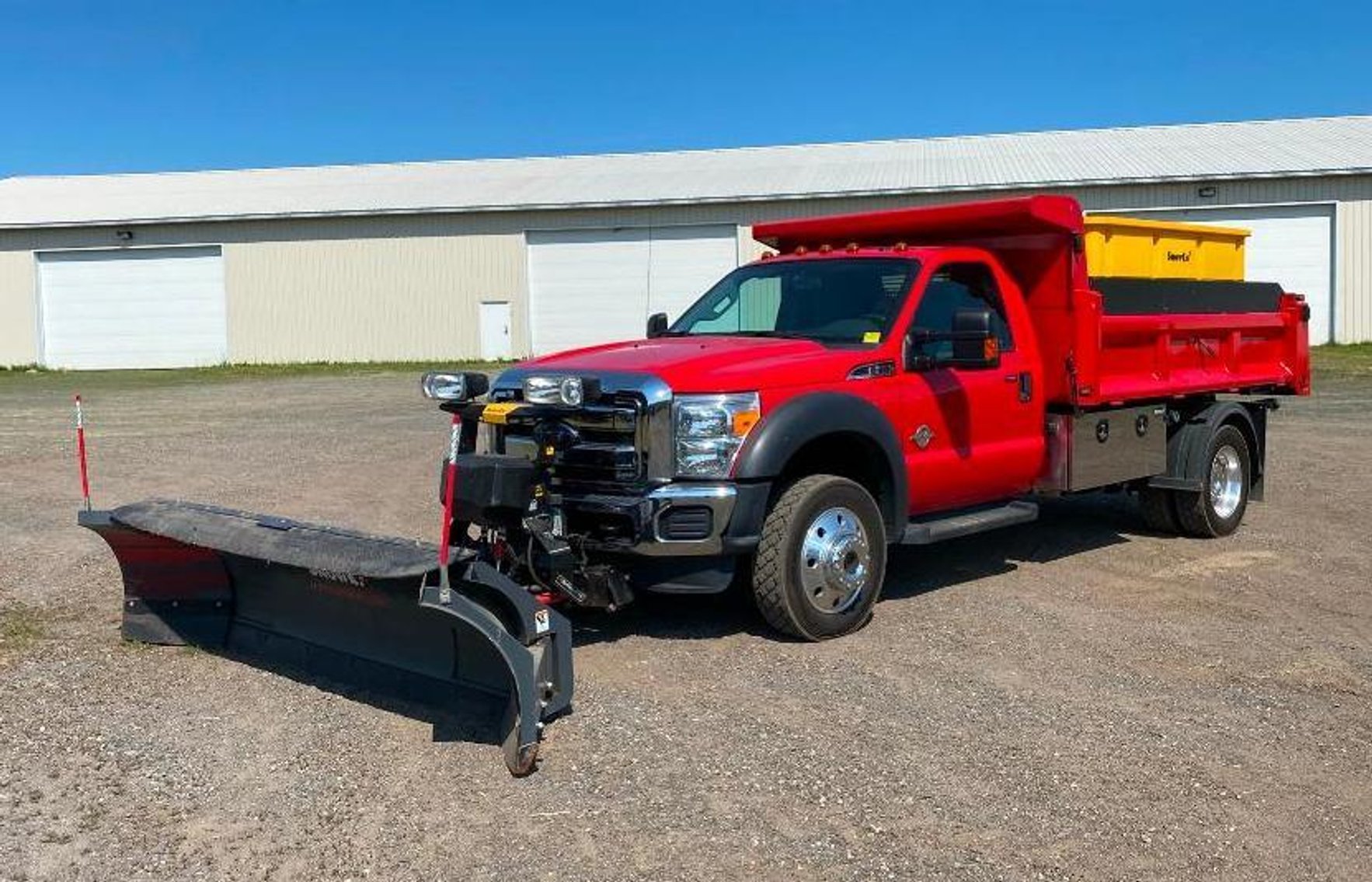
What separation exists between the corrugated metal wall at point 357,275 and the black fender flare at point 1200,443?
72.3 ft

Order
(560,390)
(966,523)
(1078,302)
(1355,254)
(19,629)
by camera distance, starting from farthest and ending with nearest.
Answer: (1355,254)
(1078,302)
(966,523)
(19,629)
(560,390)

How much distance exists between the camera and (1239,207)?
2836cm

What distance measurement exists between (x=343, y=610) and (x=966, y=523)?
3437 millimetres

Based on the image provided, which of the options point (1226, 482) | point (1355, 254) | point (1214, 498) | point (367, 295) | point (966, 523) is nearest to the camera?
point (966, 523)

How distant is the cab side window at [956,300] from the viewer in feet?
24.3

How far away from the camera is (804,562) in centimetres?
644

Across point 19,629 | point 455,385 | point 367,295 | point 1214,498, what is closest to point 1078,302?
point 1214,498

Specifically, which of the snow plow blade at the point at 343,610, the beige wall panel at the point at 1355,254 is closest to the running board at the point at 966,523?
the snow plow blade at the point at 343,610

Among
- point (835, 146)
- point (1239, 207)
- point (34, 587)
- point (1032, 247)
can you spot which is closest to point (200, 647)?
point (34, 587)

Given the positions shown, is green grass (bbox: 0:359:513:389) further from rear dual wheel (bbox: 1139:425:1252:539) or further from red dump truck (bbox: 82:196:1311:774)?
red dump truck (bbox: 82:196:1311:774)

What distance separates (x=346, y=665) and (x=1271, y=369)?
7.43 meters

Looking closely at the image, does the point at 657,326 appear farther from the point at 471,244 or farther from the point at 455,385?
the point at 471,244

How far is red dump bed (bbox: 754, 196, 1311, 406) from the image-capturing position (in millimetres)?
7918

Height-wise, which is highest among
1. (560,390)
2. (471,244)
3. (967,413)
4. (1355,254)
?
(471,244)
